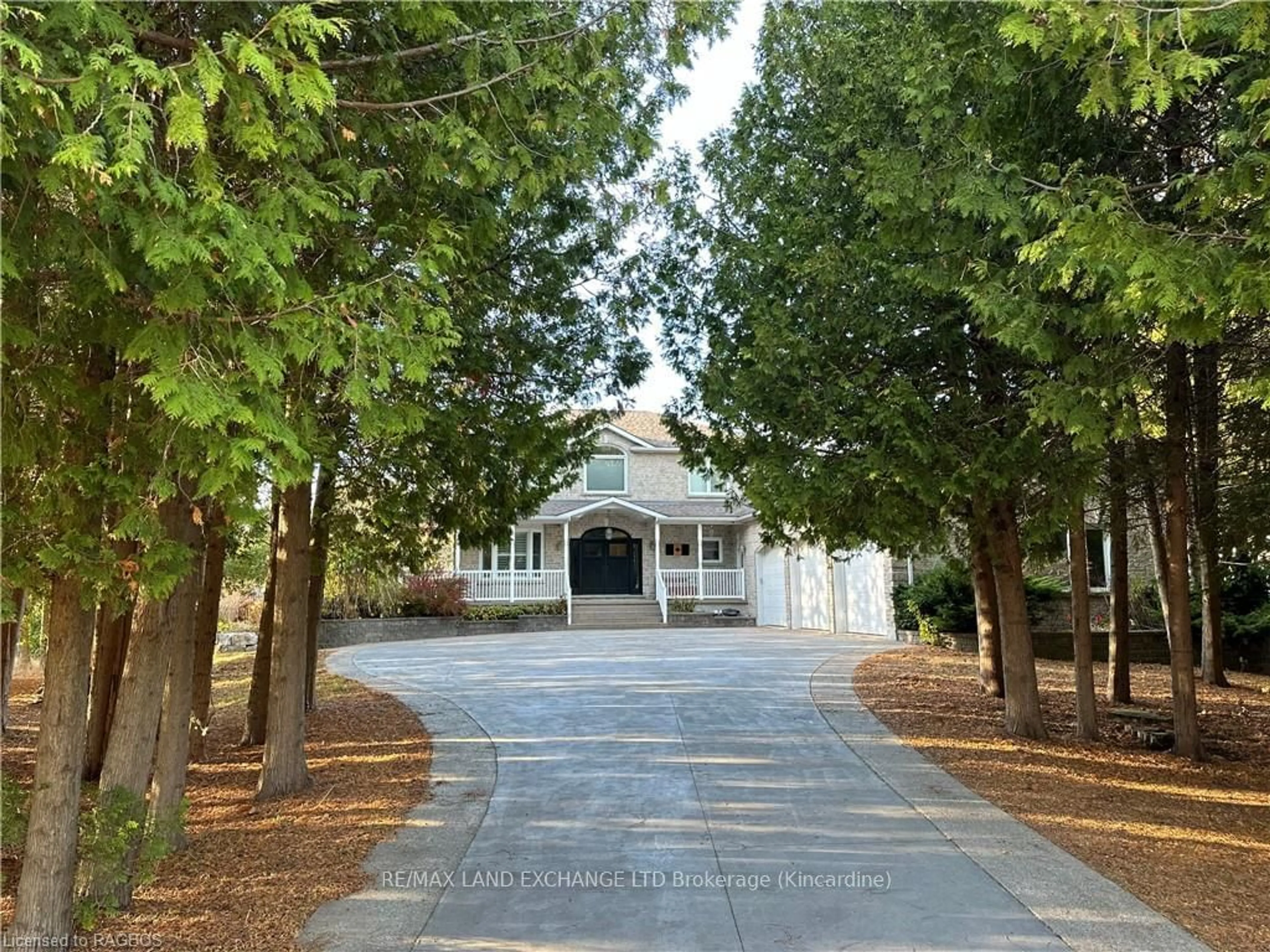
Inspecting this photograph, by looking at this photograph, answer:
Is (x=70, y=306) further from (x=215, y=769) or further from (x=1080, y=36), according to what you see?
(x=215, y=769)

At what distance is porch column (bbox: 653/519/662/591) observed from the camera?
90.4 ft

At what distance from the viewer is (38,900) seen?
417 centimetres

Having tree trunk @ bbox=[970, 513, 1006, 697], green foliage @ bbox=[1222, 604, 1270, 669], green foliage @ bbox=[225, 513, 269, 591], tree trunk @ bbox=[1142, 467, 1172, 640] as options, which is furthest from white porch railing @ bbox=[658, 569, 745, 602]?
tree trunk @ bbox=[970, 513, 1006, 697]

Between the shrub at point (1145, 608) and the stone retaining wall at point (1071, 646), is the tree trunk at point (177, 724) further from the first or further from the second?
the shrub at point (1145, 608)

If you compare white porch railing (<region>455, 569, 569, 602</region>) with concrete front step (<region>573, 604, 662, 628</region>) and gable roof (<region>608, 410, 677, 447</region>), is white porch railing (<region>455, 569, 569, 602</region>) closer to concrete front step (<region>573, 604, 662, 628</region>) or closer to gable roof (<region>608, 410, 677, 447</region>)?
concrete front step (<region>573, 604, 662, 628</region>)

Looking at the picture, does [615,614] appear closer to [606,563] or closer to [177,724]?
[606,563]

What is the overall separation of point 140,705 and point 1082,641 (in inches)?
350

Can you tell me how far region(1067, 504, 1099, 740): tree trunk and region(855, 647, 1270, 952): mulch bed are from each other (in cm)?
22

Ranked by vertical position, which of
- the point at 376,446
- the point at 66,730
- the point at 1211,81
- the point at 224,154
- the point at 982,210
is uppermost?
the point at 1211,81

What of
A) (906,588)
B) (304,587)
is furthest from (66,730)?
(906,588)

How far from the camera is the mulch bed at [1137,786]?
5047 millimetres

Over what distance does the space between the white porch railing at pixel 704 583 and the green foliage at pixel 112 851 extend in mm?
22794

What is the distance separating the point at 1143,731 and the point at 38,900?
10.3m

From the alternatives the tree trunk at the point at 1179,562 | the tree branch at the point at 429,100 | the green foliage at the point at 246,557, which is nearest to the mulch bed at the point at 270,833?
the green foliage at the point at 246,557
